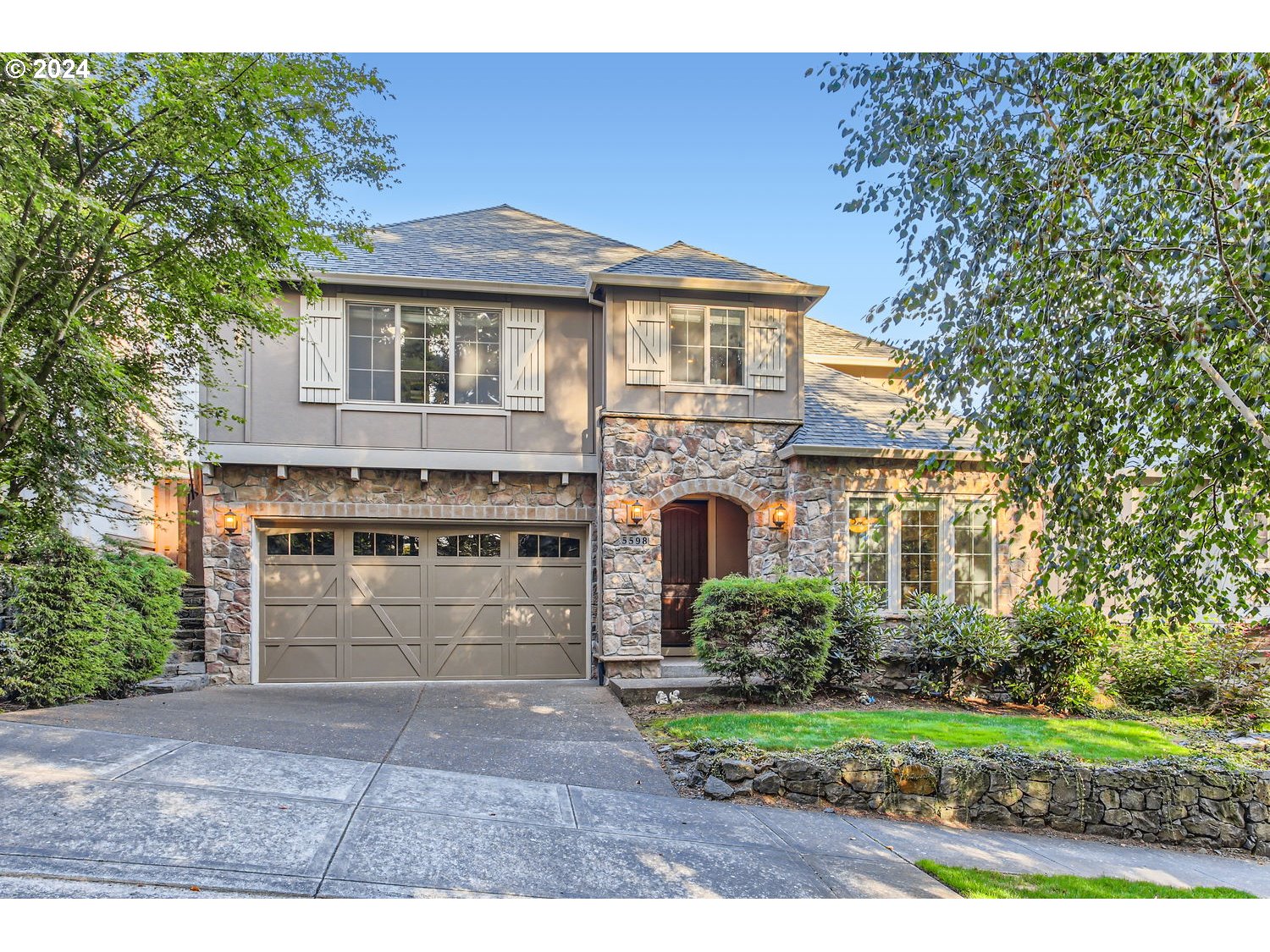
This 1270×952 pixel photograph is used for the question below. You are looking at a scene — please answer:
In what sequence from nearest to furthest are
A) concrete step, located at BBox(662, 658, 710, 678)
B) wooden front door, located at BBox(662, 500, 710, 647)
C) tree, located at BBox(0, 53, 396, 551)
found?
tree, located at BBox(0, 53, 396, 551) → concrete step, located at BBox(662, 658, 710, 678) → wooden front door, located at BBox(662, 500, 710, 647)

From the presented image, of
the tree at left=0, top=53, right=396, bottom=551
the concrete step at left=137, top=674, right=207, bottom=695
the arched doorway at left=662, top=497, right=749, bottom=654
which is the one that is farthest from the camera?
the arched doorway at left=662, top=497, right=749, bottom=654

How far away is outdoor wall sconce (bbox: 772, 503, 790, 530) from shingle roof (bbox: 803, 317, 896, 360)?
388 centimetres

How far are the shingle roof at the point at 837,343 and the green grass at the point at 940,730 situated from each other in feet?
21.7

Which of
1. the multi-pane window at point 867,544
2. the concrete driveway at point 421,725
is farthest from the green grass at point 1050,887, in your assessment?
the multi-pane window at point 867,544

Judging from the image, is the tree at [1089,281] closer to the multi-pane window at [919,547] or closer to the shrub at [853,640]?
the shrub at [853,640]

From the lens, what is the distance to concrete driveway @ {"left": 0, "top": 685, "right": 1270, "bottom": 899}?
11.6ft

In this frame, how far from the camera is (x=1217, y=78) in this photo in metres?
3.68

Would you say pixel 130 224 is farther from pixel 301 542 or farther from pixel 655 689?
pixel 655 689

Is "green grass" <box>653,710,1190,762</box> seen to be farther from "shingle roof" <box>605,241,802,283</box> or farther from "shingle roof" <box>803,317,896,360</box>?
"shingle roof" <box>803,317,896,360</box>

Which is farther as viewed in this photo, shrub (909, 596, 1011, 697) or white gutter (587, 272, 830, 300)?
white gutter (587, 272, 830, 300)

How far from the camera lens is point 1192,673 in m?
8.03

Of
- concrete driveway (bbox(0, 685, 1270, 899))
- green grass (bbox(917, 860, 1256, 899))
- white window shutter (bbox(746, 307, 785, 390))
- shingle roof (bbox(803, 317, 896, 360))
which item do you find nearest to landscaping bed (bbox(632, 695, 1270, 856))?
concrete driveway (bbox(0, 685, 1270, 899))

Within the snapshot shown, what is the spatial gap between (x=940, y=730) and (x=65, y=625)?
24.9 feet

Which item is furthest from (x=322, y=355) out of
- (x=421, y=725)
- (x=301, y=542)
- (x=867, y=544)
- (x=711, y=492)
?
(x=867, y=544)
